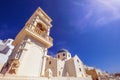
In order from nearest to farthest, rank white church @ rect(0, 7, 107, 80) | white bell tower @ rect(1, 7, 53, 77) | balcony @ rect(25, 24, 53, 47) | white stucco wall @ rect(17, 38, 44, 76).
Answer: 1. white church @ rect(0, 7, 107, 80)
2. white bell tower @ rect(1, 7, 53, 77)
3. white stucco wall @ rect(17, 38, 44, 76)
4. balcony @ rect(25, 24, 53, 47)

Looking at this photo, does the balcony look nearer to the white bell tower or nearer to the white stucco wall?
the white bell tower

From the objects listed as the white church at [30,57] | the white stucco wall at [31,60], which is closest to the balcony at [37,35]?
the white church at [30,57]

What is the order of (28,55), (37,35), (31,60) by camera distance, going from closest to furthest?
1. (28,55)
2. (31,60)
3. (37,35)

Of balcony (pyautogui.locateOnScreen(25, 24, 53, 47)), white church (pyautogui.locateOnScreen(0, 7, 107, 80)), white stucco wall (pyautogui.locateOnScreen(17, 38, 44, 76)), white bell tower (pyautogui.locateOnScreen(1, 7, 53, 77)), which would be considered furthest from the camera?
balcony (pyautogui.locateOnScreen(25, 24, 53, 47))

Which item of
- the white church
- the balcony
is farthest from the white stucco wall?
the balcony

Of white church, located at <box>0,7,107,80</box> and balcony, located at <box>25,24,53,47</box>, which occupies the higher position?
balcony, located at <box>25,24,53,47</box>

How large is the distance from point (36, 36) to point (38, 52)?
92.3 inches

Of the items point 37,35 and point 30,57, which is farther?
point 37,35

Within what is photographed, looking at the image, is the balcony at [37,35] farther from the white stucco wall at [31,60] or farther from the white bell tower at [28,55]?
the white stucco wall at [31,60]

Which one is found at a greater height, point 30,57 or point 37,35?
point 37,35

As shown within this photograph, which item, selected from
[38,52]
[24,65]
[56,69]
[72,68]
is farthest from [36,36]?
[72,68]

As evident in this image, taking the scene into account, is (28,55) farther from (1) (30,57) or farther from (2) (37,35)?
(2) (37,35)

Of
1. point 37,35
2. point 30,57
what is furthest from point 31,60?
point 37,35

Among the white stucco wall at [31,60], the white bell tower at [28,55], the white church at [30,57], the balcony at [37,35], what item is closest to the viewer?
the white church at [30,57]
